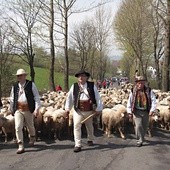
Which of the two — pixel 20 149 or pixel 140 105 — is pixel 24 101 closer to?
pixel 20 149

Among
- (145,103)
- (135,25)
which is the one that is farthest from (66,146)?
(135,25)

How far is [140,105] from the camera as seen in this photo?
33.0 ft

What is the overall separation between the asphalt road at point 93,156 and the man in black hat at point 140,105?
0.43 metres

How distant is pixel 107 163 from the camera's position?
27.3ft

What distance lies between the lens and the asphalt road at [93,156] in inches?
320

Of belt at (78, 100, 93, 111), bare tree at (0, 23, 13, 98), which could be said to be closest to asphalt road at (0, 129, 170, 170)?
belt at (78, 100, 93, 111)

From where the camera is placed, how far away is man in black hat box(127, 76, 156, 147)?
10.0m

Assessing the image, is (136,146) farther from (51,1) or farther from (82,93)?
(51,1)

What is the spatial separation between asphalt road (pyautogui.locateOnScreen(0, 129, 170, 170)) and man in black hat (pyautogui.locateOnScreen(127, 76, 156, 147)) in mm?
431

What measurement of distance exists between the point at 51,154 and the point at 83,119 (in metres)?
1.16

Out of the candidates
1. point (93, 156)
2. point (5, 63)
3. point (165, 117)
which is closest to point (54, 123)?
point (93, 156)

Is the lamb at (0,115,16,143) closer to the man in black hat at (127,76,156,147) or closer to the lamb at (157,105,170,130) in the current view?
the man in black hat at (127,76,156,147)

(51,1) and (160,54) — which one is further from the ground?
(51,1)

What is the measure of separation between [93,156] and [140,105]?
1.97 metres
